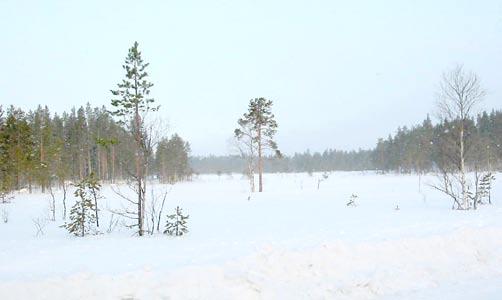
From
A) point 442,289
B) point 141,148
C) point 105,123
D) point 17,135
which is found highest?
point 105,123

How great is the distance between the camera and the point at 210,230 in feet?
52.2

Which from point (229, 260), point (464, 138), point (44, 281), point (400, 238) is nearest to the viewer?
point (44, 281)

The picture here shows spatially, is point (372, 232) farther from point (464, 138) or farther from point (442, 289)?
point (464, 138)

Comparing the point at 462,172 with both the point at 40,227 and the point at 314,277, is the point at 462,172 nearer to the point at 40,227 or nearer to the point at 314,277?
the point at 314,277

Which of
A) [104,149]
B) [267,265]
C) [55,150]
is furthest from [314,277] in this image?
[104,149]

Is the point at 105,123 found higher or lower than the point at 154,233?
higher

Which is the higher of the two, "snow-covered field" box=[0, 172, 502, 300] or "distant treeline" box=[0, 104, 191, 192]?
"distant treeline" box=[0, 104, 191, 192]

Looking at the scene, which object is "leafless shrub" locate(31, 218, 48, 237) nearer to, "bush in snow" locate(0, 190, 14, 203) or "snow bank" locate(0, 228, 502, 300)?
"snow bank" locate(0, 228, 502, 300)

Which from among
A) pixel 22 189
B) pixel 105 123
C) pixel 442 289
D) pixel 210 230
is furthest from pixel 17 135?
pixel 442 289

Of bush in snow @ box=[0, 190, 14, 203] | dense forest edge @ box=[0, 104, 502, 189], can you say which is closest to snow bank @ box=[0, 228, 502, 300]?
dense forest edge @ box=[0, 104, 502, 189]

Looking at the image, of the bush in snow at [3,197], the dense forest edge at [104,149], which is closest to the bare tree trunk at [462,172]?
the dense forest edge at [104,149]

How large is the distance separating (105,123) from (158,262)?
6433cm

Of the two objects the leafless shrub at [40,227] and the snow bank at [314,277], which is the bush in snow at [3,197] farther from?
the snow bank at [314,277]

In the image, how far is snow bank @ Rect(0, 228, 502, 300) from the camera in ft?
25.1
